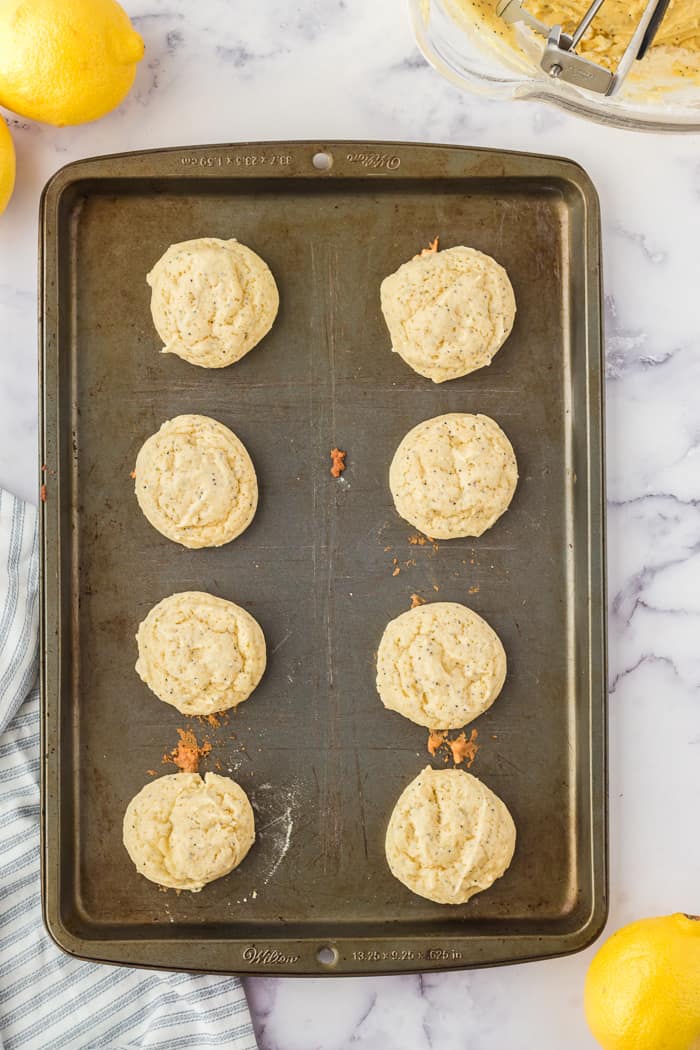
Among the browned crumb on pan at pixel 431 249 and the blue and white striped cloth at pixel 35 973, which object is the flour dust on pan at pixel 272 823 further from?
the browned crumb on pan at pixel 431 249

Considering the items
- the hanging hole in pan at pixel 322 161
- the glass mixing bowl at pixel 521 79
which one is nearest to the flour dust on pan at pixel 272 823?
the hanging hole in pan at pixel 322 161

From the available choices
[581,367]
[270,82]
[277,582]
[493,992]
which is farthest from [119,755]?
[270,82]

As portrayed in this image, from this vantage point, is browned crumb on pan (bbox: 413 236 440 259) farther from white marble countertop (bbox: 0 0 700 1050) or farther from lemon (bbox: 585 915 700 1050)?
lemon (bbox: 585 915 700 1050)

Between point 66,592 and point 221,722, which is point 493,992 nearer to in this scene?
point 221,722

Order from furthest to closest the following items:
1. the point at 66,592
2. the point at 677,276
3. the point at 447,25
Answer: the point at 677,276, the point at 66,592, the point at 447,25

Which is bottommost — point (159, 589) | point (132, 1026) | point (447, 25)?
point (132, 1026)

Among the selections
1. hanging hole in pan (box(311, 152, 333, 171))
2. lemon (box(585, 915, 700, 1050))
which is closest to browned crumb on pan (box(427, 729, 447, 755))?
lemon (box(585, 915, 700, 1050))
